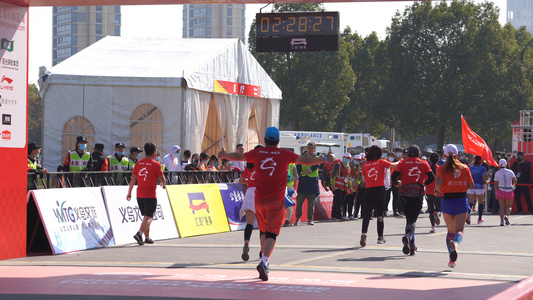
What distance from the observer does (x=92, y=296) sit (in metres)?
8.65

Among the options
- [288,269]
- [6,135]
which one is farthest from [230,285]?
[6,135]

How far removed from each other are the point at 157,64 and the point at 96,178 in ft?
35.2

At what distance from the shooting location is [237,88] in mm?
28594

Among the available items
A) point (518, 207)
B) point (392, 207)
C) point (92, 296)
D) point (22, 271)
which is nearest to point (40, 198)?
point (22, 271)

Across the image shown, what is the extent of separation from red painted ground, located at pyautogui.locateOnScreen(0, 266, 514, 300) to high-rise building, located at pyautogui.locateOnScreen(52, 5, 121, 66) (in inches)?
6927

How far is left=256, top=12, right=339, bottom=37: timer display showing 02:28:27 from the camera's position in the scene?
14906 mm

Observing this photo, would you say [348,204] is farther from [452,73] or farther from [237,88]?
[452,73]

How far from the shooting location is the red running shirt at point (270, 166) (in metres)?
10.2

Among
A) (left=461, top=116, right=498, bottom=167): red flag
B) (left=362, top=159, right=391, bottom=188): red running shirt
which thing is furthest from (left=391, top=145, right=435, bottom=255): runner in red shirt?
(left=461, top=116, right=498, bottom=167): red flag

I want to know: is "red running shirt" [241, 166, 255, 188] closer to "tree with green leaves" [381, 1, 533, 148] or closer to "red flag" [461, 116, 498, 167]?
"red flag" [461, 116, 498, 167]

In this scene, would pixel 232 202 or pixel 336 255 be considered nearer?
pixel 336 255

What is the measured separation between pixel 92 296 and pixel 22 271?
9.49 feet

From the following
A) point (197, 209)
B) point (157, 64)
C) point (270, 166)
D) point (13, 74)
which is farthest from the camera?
point (157, 64)

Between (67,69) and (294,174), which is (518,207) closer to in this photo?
(294,174)
